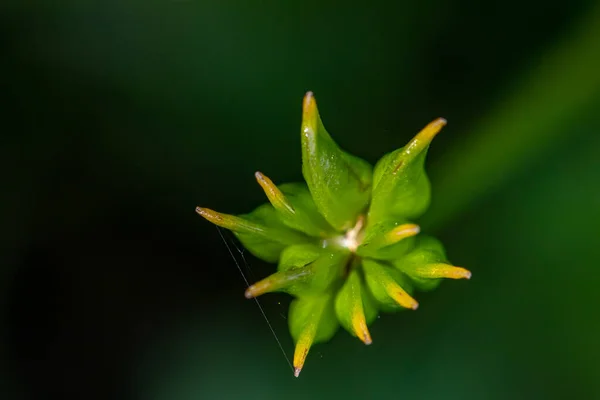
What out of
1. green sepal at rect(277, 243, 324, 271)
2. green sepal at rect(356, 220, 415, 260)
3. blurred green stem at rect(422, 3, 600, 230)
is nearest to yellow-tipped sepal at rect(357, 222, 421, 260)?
green sepal at rect(356, 220, 415, 260)

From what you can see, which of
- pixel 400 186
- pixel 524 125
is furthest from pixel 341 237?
pixel 524 125

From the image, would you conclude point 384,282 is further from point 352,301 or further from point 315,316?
point 315,316

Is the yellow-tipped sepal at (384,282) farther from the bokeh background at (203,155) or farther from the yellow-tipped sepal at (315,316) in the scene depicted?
the bokeh background at (203,155)

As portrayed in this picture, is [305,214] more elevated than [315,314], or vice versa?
[305,214]

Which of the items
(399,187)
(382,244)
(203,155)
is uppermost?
(203,155)

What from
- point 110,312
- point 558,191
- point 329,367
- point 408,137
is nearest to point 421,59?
point 408,137

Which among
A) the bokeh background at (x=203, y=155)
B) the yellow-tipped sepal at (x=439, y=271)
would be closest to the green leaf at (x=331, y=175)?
the yellow-tipped sepal at (x=439, y=271)

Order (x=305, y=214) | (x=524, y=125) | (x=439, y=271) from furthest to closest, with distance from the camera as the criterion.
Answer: (x=524, y=125) → (x=305, y=214) → (x=439, y=271)
